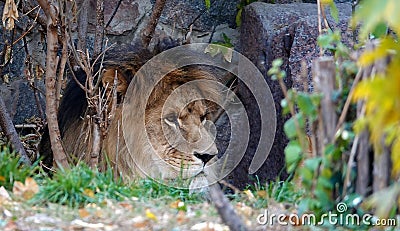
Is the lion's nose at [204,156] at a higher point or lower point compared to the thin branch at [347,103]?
lower

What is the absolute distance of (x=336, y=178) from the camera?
8.95 ft

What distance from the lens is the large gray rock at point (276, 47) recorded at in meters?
4.79

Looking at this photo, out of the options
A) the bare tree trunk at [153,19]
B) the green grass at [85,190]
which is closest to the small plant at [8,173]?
the green grass at [85,190]

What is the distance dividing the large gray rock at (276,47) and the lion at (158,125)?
1.82 feet

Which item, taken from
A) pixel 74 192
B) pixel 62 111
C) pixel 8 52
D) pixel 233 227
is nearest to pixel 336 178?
pixel 233 227

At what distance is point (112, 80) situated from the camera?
430cm

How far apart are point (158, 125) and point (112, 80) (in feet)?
1.22

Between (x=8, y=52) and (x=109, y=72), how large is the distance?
4.17 ft

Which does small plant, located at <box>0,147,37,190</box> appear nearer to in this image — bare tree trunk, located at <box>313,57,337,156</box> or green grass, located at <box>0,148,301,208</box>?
green grass, located at <box>0,148,301,208</box>

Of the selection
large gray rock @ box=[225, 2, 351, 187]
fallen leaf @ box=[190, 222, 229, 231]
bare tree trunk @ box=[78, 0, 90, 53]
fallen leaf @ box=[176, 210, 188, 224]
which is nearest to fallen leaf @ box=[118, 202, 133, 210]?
fallen leaf @ box=[176, 210, 188, 224]

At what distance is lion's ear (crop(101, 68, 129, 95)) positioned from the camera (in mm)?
4270

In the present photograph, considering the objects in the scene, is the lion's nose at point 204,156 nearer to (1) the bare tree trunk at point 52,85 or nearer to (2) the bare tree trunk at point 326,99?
(1) the bare tree trunk at point 52,85

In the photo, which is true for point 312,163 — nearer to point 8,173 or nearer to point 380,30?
point 380,30

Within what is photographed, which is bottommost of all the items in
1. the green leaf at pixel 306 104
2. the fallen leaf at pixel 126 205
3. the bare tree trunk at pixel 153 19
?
the fallen leaf at pixel 126 205
